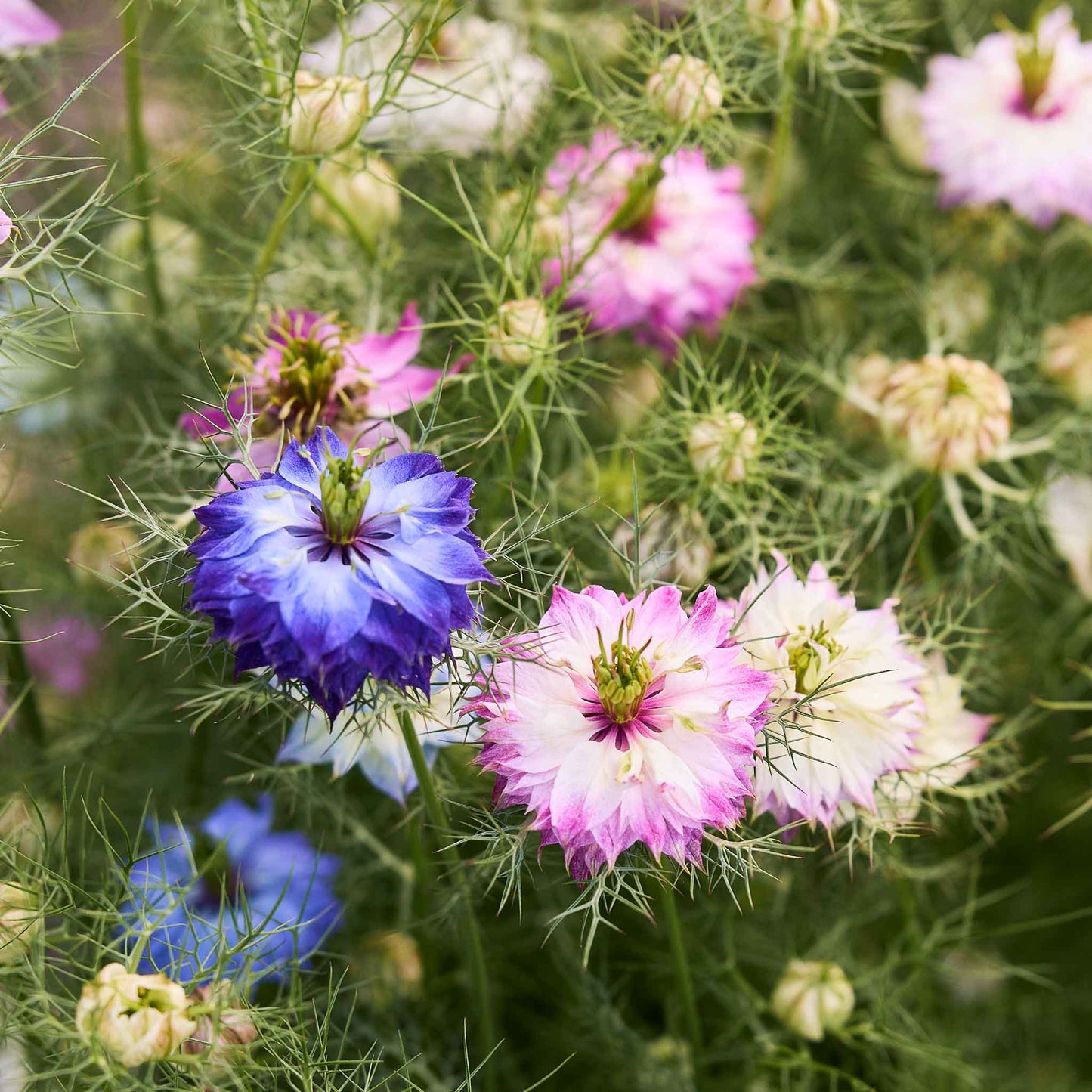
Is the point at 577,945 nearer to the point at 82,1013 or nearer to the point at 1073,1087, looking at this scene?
the point at 82,1013

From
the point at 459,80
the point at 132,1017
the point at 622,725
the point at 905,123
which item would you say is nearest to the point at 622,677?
the point at 622,725

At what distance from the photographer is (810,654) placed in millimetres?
542

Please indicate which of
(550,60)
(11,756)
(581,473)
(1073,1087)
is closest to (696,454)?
(581,473)

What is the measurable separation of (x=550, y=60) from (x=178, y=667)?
476mm

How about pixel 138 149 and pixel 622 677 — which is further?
pixel 138 149

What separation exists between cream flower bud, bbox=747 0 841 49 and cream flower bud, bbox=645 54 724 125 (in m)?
0.07

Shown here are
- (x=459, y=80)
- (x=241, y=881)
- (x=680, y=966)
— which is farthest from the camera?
(x=459, y=80)

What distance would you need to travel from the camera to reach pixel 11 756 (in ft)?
2.40

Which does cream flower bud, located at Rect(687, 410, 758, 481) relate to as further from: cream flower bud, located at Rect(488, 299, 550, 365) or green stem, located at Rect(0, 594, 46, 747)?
green stem, located at Rect(0, 594, 46, 747)

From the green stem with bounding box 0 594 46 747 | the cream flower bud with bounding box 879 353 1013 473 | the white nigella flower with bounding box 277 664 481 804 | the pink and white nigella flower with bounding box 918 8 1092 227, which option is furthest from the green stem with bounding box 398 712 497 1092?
the pink and white nigella flower with bounding box 918 8 1092 227

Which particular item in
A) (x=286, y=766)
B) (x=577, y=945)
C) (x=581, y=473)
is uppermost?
(x=581, y=473)

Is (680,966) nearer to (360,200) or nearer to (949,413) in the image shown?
(949,413)

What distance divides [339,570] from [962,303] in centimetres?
59

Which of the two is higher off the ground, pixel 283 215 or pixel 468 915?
pixel 283 215
